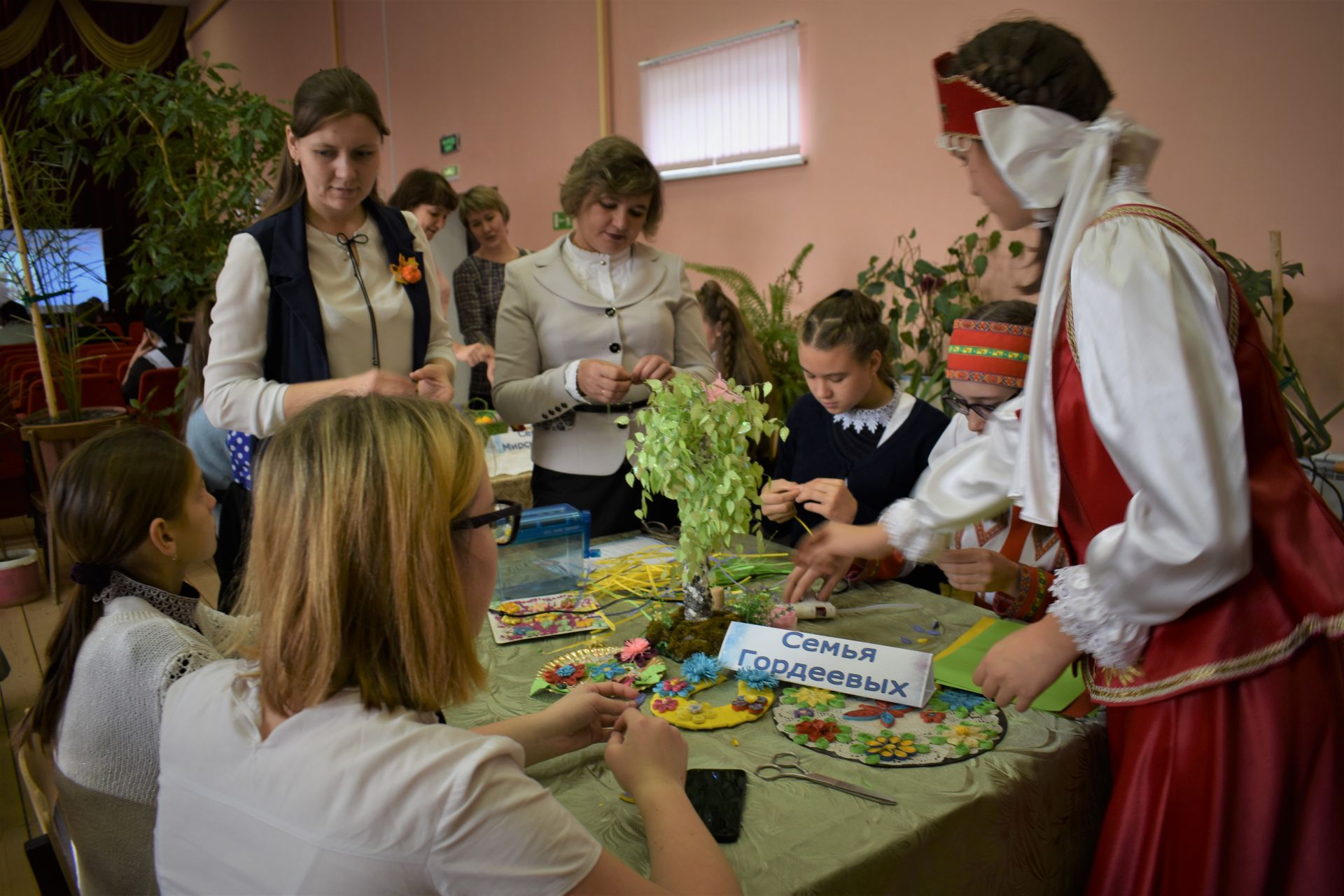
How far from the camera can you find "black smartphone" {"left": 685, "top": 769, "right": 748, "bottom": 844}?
1084mm

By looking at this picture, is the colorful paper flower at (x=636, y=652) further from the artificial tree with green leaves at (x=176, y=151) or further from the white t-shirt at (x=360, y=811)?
the artificial tree with green leaves at (x=176, y=151)

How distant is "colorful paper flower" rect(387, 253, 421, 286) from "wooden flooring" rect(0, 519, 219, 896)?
0.93 m

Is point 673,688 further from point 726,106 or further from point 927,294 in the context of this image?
point 726,106

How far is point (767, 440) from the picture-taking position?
146 inches

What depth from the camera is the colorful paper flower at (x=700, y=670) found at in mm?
1489

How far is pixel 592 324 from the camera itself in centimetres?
252

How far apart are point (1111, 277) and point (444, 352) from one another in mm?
1597

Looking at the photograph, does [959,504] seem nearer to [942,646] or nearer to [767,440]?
[942,646]

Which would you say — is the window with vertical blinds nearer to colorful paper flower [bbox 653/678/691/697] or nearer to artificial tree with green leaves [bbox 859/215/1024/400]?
artificial tree with green leaves [bbox 859/215/1024/400]

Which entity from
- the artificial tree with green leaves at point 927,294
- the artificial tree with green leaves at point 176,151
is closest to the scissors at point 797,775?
the artificial tree with green leaves at point 927,294

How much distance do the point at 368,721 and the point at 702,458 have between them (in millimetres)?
916

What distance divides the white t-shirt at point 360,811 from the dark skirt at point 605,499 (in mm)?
1532

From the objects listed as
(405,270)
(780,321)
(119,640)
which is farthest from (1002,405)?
(780,321)

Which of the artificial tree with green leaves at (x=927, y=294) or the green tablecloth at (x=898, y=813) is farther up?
the artificial tree with green leaves at (x=927, y=294)
